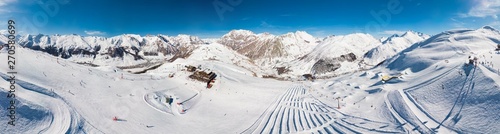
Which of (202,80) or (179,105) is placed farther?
(202,80)

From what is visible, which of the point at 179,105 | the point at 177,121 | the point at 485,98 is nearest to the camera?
the point at 485,98

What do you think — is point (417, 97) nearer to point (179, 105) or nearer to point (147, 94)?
point (179, 105)

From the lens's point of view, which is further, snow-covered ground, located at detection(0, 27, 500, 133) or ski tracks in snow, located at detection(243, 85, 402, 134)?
ski tracks in snow, located at detection(243, 85, 402, 134)

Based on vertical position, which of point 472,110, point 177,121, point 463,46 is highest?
point 463,46

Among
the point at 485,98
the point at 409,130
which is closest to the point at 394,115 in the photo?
the point at 409,130

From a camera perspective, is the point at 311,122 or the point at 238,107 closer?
the point at 311,122

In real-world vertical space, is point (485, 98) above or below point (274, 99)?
above

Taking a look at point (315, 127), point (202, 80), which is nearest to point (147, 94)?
point (202, 80)

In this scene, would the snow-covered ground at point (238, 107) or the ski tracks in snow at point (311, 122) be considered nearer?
the snow-covered ground at point (238, 107)

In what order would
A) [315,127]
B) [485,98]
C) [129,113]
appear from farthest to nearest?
[129,113]
[315,127]
[485,98]

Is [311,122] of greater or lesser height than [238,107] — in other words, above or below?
above
